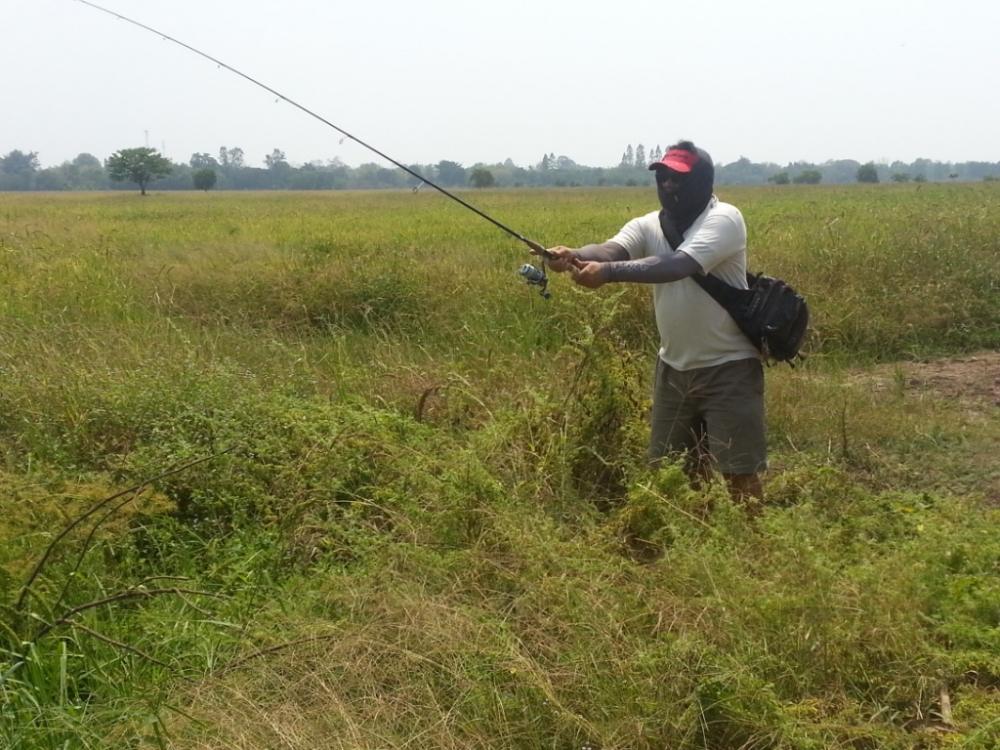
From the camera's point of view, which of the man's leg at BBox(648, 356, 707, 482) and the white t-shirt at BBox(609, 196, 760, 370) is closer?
the white t-shirt at BBox(609, 196, 760, 370)

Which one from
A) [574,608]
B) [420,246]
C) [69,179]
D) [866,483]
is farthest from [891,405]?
[69,179]

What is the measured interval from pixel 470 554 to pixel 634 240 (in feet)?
4.56

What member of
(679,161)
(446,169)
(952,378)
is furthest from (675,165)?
(446,169)

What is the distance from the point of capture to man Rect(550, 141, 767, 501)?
11.0 feet

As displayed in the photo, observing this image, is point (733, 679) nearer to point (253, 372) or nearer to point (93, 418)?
point (93, 418)

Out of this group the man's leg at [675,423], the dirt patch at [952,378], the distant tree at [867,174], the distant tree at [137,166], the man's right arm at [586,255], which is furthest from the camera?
the distant tree at [867,174]

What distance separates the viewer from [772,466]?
4711 millimetres

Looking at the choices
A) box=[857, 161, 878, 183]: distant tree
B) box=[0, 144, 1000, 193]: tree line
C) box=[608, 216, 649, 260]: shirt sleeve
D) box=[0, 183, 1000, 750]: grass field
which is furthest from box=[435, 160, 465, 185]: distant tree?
box=[857, 161, 878, 183]: distant tree

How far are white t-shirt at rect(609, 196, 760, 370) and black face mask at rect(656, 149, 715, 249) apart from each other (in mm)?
40

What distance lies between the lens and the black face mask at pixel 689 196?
134 inches

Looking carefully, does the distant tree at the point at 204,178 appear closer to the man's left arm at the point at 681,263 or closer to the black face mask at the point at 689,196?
the black face mask at the point at 689,196

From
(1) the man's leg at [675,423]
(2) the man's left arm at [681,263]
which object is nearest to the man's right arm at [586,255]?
(2) the man's left arm at [681,263]

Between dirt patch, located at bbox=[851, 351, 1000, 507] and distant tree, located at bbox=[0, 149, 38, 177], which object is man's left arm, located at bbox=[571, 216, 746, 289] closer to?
dirt patch, located at bbox=[851, 351, 1000, 507]

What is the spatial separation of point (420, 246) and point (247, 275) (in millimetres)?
2837
